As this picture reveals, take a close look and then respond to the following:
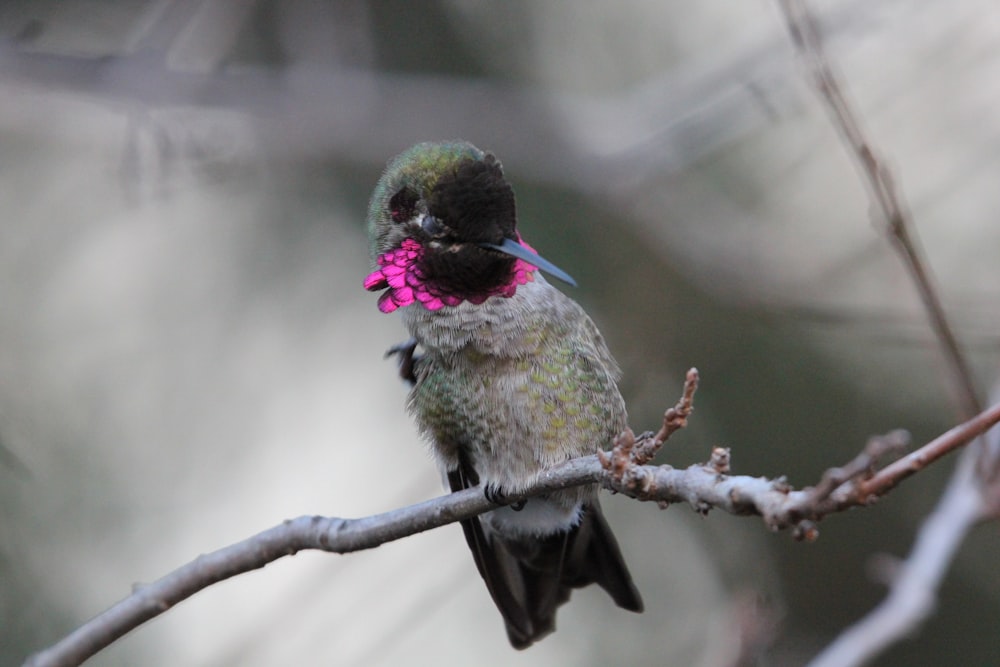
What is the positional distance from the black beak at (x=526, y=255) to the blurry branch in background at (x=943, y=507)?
2.30 ft

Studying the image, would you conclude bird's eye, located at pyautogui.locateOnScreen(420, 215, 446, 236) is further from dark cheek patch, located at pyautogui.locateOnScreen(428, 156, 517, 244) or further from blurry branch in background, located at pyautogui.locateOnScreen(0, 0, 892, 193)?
blurry branch in background, located at pyautogui.locateOnScreen(0, 0, 892, 193)

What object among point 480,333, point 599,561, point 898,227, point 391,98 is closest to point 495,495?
point 480,333

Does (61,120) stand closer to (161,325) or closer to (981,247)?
(161,325)

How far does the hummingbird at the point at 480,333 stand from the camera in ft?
9.24

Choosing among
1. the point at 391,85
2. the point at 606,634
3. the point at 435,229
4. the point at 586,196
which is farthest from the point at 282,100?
the point at 606,634

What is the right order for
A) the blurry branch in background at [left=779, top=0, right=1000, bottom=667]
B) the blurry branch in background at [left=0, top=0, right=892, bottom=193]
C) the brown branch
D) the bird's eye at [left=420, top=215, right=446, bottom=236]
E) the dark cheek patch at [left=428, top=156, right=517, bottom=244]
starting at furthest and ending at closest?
1. the blurry branch in background at [left=0, top=0, right=892, bottom=193]
2. the bird's eye at [left=420, top=215, right=446, bottom=236]
3. the dark cheek patch at [left=428, top=156, right=517, bottom=244]
4. the blurry branch in background at [left=779, top=0, right=1000, bottom=667]
5. the brown branch

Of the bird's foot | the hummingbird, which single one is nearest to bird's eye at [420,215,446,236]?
the hummingbird

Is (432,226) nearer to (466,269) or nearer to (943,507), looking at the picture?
(466,269)

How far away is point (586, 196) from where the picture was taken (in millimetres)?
4992

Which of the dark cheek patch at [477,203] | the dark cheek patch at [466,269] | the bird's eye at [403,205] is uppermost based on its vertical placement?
the bird's eye at [403,205]

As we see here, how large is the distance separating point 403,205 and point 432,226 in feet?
0.54

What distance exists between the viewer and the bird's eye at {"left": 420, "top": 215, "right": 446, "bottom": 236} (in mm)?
2910

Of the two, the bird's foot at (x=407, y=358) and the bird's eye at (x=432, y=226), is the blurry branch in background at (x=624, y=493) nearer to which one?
the bird's foot at (x=407, y=358)

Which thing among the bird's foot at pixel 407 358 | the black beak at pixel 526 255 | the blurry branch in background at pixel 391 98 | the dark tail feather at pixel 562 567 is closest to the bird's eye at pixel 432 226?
the black beak at pixel 526 255
